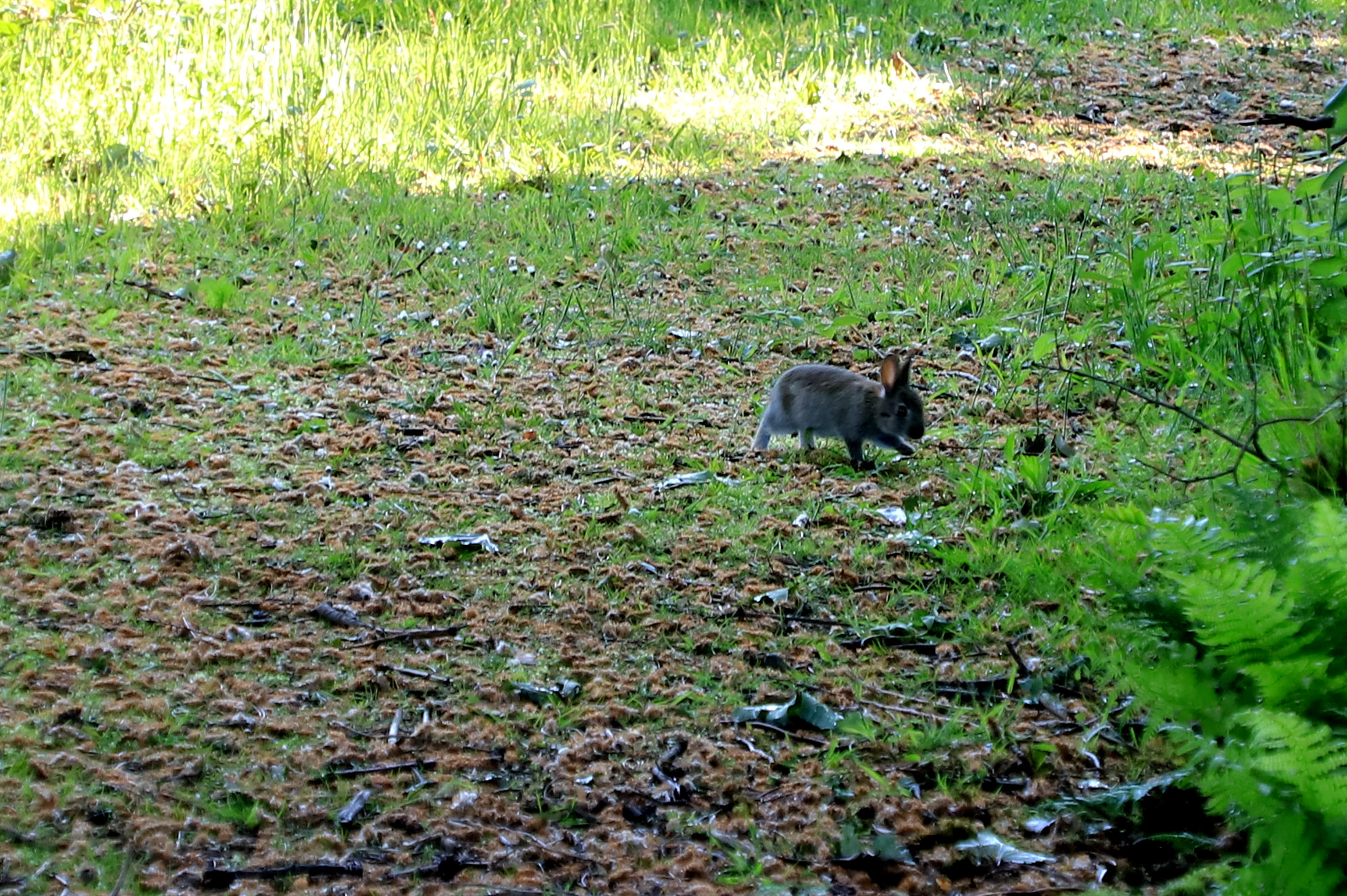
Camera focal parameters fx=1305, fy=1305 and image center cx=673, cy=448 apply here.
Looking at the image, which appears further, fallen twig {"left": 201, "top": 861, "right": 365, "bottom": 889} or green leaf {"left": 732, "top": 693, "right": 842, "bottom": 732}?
green leaf {"left": 732, "top": 693, "right": 842, "bottom": 732}

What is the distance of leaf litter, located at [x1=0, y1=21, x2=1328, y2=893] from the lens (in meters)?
2.74

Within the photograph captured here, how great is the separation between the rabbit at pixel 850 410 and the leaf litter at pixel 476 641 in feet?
0.45

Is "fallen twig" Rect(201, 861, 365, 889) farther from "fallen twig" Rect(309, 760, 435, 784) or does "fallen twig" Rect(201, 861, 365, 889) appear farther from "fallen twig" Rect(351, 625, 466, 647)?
"fallen twig" Rect(351, 625, 466, 647)

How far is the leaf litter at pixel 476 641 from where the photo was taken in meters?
2.74

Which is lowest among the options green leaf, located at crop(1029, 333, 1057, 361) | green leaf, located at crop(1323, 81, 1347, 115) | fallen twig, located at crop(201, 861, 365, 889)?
fallen twig, located at crop(201, 861, 365, 889)

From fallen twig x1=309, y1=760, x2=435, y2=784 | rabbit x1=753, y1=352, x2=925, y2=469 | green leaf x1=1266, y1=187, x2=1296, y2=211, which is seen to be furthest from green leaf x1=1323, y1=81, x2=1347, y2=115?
fallen twig x1=309, y1=760, x2=435, y2=784

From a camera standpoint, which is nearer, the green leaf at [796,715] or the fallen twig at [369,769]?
the fallen twig at [369,769]

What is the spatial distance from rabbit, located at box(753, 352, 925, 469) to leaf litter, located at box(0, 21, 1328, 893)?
0.14 metres

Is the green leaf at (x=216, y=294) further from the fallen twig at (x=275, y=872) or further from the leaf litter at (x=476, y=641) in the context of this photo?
the fallen twig at (x=275, y=872)

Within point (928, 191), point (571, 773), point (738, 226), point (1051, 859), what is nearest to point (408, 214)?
Result: point (738, 226)

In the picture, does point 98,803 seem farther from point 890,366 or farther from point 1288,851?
point 890,366

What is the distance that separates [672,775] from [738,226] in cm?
519

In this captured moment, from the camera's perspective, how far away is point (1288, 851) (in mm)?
2250

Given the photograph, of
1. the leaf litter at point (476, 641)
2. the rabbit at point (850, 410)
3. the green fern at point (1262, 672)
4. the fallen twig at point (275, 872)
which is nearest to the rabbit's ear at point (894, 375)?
the rabbit at point (850, 410)
